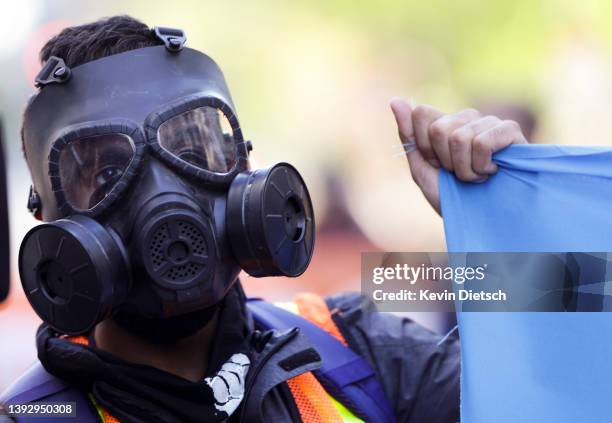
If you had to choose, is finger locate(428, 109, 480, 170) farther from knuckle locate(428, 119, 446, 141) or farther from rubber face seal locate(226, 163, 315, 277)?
rubber face seal locate(226, 163, 315, 277)

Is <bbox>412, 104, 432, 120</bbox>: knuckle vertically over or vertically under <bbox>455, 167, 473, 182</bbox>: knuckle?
over

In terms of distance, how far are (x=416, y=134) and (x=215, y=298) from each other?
2.04 feet

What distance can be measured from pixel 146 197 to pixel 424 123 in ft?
2.20

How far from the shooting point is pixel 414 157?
2145 mm

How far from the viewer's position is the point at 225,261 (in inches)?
76.4

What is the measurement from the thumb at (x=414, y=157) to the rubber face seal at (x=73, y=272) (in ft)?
2.38

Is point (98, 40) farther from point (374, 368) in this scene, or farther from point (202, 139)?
point (374, 368)

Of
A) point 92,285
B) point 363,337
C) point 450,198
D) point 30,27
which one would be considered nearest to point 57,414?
point 92,285

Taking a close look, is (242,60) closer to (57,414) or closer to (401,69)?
(401,69)

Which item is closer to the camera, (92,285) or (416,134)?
(92,285)

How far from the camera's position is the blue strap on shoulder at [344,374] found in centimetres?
214

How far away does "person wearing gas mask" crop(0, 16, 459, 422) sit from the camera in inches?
73.2

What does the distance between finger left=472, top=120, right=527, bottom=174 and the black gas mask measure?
404mm

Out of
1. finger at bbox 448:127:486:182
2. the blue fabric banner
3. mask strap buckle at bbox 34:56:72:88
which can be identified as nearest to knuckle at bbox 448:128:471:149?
finger at bbox 448:127:486:182
